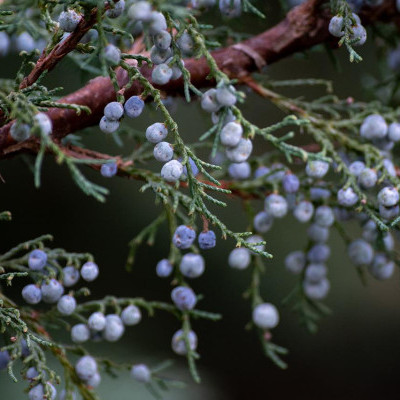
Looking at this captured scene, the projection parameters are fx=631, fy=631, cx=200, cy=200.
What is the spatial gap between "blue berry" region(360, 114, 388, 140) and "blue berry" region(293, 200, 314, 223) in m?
0.18

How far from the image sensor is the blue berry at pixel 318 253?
1420mm

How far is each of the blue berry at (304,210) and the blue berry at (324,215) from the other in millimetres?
20

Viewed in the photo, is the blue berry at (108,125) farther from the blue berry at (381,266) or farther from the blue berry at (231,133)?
the blue berry at (381,266)

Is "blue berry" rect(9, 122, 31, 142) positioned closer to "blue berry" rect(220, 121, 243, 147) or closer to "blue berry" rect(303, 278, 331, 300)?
"blue berry" rect(220, 121, 243, 147)

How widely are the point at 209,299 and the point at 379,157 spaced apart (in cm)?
118

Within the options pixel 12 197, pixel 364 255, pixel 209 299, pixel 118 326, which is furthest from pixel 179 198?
pixel 209 299

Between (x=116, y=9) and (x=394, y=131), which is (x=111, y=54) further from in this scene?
(x=394, y=131)

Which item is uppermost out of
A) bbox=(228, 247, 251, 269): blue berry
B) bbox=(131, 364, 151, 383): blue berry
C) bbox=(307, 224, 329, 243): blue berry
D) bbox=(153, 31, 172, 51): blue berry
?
bbox=(153, 31, 172, 51): blue berry

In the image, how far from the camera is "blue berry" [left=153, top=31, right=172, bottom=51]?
32.8 inches

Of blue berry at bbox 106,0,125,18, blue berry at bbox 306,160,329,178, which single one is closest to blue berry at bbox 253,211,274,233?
blue berry at bbox 306,160,329,178

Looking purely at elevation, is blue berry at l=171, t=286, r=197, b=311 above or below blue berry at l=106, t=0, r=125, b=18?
below

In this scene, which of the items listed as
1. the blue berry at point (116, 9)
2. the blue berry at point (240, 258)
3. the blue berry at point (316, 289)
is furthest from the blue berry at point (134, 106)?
the blue berry at point (316, 289)

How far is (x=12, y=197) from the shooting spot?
77.4 inches

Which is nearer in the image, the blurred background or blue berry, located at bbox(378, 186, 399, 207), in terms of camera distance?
blue berry, located at bbox(378, 186, 399, 207)
